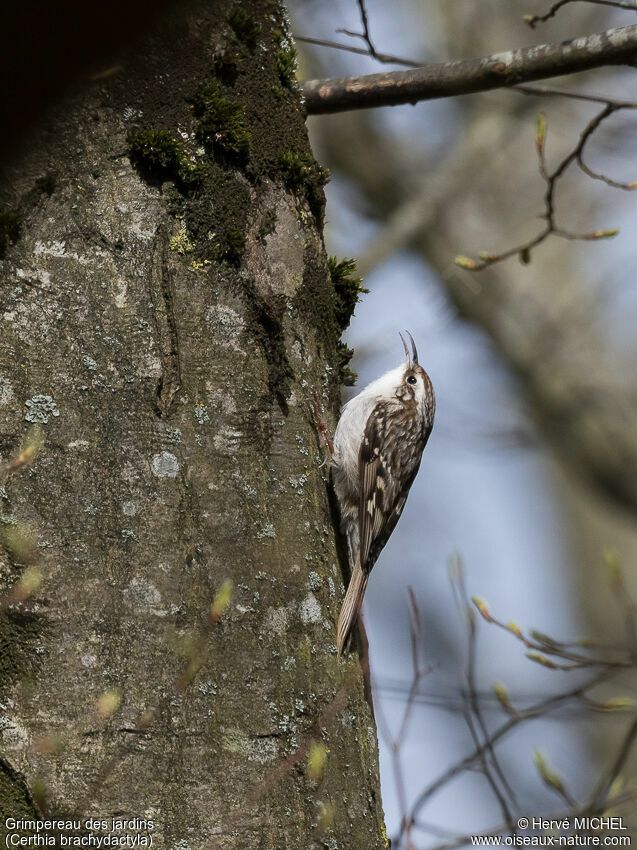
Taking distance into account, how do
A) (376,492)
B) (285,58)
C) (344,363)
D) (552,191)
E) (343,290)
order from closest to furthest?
(285,58)
(343,290)
(344,363)
(552,191)
(376,492)

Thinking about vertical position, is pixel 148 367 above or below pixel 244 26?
below

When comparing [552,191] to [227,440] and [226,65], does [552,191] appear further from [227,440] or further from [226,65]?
[227,440]

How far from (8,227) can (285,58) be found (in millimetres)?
860

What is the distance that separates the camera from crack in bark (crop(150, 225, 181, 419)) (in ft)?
5.54

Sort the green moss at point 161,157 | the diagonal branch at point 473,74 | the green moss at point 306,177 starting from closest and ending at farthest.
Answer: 1. the green moss at point 161,157
2. the green moss at point 306,177
3. the diagonal branch at point 473,74

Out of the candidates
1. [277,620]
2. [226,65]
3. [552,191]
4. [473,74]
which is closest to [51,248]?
[226,65]

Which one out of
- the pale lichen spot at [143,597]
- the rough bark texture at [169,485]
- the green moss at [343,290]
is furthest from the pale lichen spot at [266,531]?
the green moss at [343,290]

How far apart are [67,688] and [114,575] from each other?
205mm

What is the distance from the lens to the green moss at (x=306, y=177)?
2.04m

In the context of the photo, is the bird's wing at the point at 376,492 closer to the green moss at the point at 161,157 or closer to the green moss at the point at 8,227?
the green moss at the point at 161,157

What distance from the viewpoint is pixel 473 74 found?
2406 millimetres

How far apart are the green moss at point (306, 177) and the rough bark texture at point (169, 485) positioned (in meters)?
0.08

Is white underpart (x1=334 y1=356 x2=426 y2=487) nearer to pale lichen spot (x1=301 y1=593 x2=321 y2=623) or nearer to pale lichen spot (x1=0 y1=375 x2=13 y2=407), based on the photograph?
pale lichen spot (x1=301 y1=593 x2=321 y2=623)

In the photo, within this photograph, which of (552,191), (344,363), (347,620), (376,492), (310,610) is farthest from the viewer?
(376,492)
